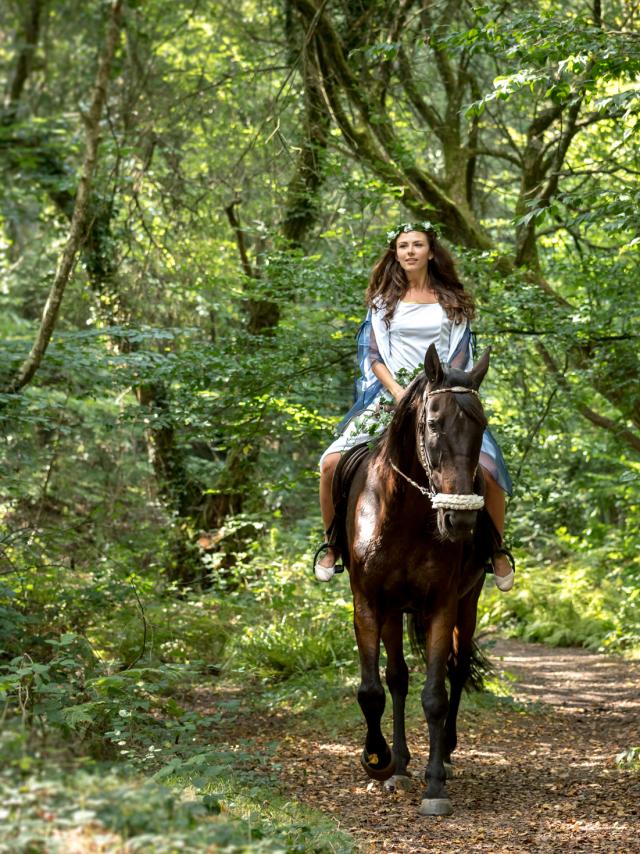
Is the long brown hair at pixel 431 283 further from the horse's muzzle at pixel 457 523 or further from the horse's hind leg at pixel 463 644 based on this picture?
the horse's hind leg at pixel 463 644

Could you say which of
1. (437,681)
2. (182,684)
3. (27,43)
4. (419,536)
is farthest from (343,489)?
(27,43)

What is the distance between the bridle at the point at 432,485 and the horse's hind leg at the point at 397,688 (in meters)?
1.14

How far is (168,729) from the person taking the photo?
6812mm

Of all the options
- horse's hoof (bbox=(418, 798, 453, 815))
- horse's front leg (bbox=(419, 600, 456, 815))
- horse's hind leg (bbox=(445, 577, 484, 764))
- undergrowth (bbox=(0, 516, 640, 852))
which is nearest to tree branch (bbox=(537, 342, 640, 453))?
undergrowth (bbox=(0, 516, 640, 852))

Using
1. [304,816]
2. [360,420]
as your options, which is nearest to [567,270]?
[360,420]

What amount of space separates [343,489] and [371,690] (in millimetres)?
1312

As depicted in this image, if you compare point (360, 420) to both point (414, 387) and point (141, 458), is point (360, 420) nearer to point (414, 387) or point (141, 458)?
point (414, 387)

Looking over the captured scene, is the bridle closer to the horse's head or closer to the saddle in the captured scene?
the horse's head

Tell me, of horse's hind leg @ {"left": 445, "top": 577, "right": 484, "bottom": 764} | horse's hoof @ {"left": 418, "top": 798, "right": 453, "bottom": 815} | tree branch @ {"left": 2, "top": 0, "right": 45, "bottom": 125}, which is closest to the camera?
horse's hoof @ {"left": 418, "top": 798, "right": 453, "bottom": 815}

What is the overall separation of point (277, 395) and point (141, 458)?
253 inches

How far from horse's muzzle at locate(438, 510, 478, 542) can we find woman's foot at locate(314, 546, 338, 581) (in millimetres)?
1691

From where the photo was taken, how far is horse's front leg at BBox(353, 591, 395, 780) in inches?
243

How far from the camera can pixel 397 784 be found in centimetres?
644

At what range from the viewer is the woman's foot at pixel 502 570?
6.81 meters
